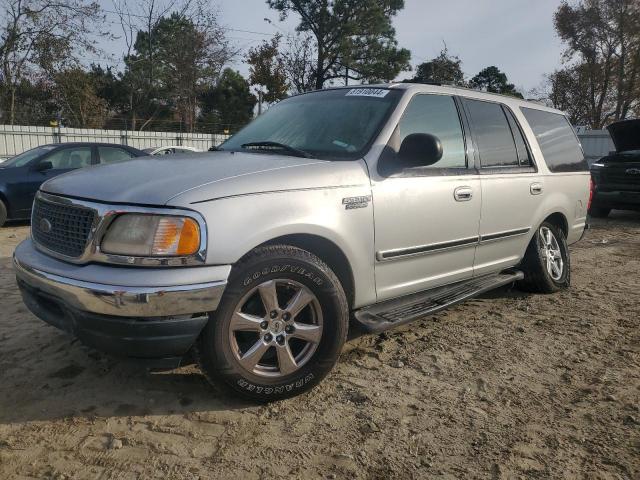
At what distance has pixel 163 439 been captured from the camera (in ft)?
7.91

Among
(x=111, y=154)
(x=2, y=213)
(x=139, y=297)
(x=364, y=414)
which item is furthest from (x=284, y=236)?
(x=111, y=154)

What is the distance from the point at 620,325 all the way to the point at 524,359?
49.9 inches

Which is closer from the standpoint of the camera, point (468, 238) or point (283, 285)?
point (283, 285)

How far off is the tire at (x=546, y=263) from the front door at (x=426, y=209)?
1.10 meters

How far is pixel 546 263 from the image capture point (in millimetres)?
4836

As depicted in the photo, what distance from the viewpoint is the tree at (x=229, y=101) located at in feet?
127

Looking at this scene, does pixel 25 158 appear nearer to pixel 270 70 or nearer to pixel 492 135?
pixel 492 135

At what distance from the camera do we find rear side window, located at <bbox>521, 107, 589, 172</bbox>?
15.5 ft

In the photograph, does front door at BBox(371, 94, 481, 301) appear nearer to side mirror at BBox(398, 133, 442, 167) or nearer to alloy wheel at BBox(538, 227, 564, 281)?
side mirror at BBox(398, 133, 442, 167)

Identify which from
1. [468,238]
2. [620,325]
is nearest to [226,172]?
[468,238]

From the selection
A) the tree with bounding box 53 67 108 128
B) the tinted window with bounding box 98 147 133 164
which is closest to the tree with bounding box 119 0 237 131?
the tree with bounding box 53 67 108 128

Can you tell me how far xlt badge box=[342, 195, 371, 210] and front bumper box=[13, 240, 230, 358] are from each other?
839 mm

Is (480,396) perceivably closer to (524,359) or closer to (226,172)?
(524,359)

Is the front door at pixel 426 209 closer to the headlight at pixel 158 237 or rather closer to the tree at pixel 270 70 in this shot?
the headlight at pixel 158 237
